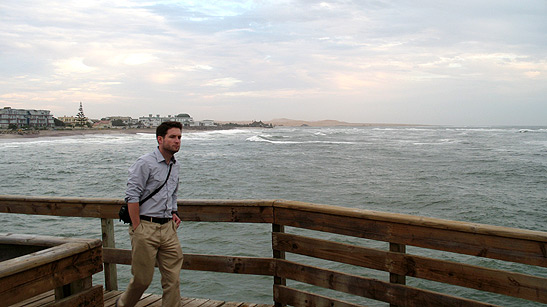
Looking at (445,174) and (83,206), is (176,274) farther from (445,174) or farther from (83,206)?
(445,174)

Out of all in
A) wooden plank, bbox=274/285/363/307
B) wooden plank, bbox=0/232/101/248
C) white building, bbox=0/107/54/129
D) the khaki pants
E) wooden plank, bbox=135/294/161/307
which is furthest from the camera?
white building, bbox=0/107/54/129

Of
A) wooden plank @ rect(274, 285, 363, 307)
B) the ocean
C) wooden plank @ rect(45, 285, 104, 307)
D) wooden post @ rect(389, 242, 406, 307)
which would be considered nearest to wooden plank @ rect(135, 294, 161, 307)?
wooden plank @ rect(274, 285, 363, 307)

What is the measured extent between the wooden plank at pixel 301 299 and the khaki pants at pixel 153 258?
93 cm

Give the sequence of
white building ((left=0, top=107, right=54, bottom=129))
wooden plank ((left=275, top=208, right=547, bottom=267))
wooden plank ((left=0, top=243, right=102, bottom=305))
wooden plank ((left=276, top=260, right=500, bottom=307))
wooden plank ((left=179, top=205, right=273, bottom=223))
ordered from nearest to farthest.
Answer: wooden plank ((left=0, top=243, right=102, bottom=305)) → wooden plank ((left=275, top=208, right=547, bottom=267)) → wooden plank ((left=276, top=260, right=500, bottom=307)) → wooden plank ((left=179, top=205, right=273, bottom=223)) → white building ((left=0, top=107, right=54, bottom=129))

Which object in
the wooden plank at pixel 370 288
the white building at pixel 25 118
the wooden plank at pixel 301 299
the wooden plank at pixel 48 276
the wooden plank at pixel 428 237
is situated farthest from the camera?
the white building at pixel 25 118

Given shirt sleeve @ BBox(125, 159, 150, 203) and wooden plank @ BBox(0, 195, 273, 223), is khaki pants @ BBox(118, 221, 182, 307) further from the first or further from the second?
wooden plank @ BBox(0, 195, 273, 223)

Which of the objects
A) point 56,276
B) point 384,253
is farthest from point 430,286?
point 56,276

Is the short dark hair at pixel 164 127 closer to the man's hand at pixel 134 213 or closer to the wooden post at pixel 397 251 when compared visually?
the man's hand at pixel 134 213

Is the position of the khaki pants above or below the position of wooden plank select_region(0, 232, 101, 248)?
below

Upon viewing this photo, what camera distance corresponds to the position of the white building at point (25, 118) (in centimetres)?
13738

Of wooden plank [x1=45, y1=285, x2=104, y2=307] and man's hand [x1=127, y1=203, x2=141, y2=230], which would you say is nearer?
wooden plank [x1=45, y1=285, x2=104, y2=307]

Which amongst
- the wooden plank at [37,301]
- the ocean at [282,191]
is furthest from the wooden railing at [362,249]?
the ocean at [282,191]

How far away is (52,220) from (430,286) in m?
11.8

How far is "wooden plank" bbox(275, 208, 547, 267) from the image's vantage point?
289 centimetres
